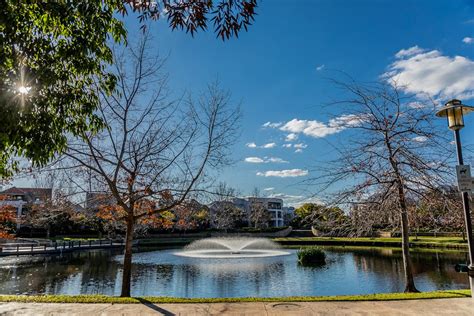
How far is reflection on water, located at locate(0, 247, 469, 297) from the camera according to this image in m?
13.5

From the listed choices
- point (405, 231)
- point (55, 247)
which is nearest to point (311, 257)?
point (405, 231)

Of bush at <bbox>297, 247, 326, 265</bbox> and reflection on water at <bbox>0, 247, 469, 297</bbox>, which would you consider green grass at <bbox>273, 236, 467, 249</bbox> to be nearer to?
reflection on water at <bbox>0, 247, 469, 297</bbox>

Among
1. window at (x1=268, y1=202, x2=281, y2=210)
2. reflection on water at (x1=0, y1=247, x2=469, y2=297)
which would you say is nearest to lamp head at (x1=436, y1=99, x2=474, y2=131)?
reflection on water at (x1=0, y1=247, x2=469, y2=297)

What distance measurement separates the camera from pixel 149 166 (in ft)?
32.8

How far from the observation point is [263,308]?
7.39 m

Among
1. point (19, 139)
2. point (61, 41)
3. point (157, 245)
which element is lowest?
point (157, 245)

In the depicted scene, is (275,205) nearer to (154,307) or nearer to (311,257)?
(311,257)

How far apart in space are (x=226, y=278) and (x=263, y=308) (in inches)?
365

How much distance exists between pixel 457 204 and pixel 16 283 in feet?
57.5

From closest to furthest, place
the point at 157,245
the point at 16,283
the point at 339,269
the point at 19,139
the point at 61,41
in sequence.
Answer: the point at 19,139
the point at 61,41
the point at 16,283
the point at 339,269
the point at 157,245

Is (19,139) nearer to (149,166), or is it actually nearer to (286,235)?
(149,166)

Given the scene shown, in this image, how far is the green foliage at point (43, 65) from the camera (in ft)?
15.0

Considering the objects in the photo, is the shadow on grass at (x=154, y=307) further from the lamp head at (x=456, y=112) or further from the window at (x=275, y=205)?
the window at (x=275, y=205)

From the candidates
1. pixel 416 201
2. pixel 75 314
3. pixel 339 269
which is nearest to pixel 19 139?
pixel 75 314
